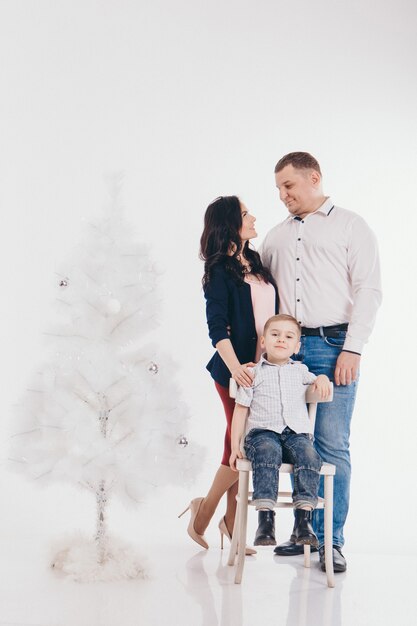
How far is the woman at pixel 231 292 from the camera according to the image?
306 centimetres

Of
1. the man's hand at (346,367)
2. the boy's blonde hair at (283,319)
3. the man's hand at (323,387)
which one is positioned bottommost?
the man's hand at (323,387)

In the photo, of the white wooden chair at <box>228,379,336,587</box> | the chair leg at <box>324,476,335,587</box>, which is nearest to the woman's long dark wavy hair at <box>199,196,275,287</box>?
the white wooden chair at <box>228,379,336,587</box>

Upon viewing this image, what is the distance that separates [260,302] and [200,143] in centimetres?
136

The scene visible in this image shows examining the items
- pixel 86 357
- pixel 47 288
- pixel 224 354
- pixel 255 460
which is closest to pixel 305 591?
pixel 255 460

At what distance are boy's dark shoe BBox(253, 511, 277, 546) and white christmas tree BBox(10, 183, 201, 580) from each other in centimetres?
31

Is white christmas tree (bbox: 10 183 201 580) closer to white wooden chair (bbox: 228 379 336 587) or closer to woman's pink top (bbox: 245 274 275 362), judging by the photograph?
white wooden chair (bbox: 228 379 336 587)

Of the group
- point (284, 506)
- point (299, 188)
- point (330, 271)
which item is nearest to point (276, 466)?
point (284, 506)

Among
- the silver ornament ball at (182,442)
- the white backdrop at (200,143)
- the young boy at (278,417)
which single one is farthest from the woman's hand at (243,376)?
the white backdrop at (200,143)

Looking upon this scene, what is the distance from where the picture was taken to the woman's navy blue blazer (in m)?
3.05

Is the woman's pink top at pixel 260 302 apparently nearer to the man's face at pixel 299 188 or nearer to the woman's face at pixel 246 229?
the woman's face at pixel 246 229

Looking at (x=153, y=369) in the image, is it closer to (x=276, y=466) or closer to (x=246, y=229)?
(x=276, y=466)

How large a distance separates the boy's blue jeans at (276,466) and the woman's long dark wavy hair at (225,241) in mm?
667

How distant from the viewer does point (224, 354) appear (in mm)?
2963

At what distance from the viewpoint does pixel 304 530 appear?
2602 mm
